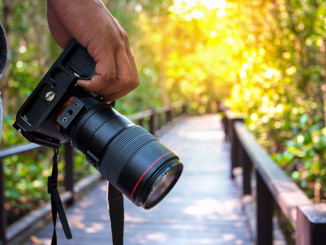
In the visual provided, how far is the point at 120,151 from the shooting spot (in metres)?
1.06

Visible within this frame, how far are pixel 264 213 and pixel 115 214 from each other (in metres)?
1.64

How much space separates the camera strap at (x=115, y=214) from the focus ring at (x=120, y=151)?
0.43ft

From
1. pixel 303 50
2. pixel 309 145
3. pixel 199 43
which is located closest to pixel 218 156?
pixel 303 50

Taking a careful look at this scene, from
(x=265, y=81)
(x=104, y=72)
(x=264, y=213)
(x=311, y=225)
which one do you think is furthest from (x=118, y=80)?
(x=265, y=81)

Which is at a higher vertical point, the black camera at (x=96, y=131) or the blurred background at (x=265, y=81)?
the black camera at (x=96, y=131)

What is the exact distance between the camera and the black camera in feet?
3.43

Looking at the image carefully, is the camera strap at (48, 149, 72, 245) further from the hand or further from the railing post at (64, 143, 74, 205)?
the railing post at (64, 143, 74, 205)

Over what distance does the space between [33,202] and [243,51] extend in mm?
3152

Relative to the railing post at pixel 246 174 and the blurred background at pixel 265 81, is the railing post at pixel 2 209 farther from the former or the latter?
the railing post at pixel 246 174

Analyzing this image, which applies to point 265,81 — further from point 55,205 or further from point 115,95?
point 55,205

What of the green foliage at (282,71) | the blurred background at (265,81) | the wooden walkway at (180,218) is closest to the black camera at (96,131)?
the blurred background at (265,81)

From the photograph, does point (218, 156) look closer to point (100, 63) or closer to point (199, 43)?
point (100, 63)

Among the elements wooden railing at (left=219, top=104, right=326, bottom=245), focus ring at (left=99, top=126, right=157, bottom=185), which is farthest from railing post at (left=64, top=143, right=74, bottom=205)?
focus ring at (left=99, top=126, right=157, bottom=185)

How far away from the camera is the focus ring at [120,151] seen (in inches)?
41.6
